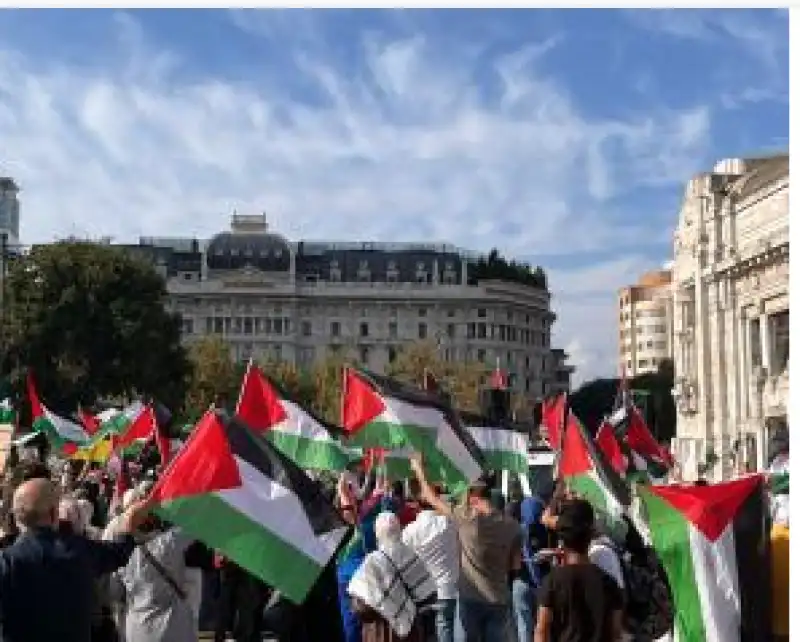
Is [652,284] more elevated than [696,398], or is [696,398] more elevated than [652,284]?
[652,284]

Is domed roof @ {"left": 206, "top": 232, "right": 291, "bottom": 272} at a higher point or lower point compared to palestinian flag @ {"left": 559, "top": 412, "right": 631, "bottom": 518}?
higher

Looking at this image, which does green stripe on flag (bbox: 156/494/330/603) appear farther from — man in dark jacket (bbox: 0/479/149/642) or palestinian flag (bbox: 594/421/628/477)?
palestinian flag (bbox: 594/421/628/477)

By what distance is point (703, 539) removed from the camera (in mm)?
8242

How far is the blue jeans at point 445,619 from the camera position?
10.4 meters

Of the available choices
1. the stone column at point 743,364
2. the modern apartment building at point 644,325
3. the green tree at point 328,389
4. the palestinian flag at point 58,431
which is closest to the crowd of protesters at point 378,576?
the palestinian flag at point 58,431

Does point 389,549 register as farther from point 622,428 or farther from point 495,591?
point 622,428

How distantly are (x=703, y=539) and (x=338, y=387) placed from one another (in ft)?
299

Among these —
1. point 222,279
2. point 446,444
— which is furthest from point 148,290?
point 222,279

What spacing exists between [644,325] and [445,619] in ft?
544

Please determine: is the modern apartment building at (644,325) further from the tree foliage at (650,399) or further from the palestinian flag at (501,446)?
the palestinian flag at (501,446)

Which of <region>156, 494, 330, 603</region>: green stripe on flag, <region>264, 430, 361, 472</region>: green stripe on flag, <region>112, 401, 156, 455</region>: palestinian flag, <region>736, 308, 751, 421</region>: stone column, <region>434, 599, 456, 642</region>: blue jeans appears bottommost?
<region>434, 599, 456, 642</region>: blue jeans

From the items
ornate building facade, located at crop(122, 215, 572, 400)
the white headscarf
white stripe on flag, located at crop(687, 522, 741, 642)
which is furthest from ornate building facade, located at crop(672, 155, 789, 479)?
ornate building facade, located at crop(122, 215, 572, 400)

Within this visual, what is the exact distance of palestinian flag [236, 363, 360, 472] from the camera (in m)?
15.4

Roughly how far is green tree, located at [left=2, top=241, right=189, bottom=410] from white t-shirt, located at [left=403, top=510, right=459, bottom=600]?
165 feet
